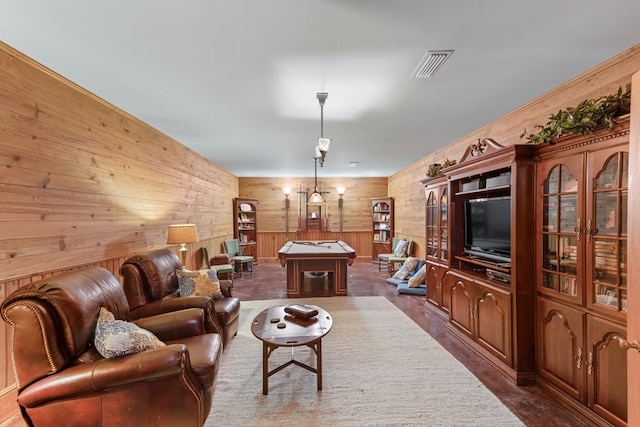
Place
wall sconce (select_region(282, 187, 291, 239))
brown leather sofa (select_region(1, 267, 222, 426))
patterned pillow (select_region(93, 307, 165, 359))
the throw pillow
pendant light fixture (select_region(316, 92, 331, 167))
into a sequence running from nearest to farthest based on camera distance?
1. brown leather sofa (select_region(1, 267, 222, 426))
2. patterned pillow (select_region(93, 307, 165, 359))
3. pendant light fixture (select_region(316, 92, 331, 167))
4. the throw pillow
5. wall sconce (select_region(282, 187, 291, 239))

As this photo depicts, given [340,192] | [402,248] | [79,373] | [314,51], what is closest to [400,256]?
[402,248]

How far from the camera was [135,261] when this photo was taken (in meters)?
2.66

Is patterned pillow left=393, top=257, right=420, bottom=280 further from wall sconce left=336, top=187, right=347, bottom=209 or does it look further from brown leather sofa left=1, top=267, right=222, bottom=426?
brown leather sofa left=1, top=267, right=222, bottom=426

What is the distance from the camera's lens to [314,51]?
1.98m

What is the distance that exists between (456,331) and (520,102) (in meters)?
2.74

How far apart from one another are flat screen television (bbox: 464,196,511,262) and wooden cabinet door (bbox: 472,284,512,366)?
385 mm

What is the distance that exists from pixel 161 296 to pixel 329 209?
618cm

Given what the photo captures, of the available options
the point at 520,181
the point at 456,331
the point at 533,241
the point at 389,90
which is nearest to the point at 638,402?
the point at 533,241

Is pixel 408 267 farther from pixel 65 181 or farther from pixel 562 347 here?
pixel 65 181

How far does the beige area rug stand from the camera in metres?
1.91

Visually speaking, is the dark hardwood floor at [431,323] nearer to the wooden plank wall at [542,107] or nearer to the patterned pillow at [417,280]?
the patterned pillow at [417,280]

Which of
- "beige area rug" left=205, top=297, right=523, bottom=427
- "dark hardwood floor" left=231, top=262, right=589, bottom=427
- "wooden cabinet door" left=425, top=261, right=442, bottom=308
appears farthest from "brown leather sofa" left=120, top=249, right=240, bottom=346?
"wooden cabinet door" left=425, top=261, right=442, bottom=308

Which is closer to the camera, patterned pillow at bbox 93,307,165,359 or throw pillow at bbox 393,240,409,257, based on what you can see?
patterned pillow at bbox 93,307,165,359

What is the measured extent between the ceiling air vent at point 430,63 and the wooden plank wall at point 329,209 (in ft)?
20.4
